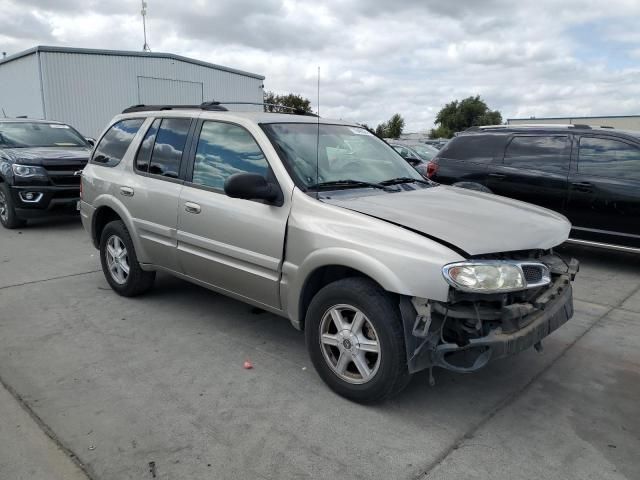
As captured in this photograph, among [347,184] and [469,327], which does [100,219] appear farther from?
[469,327]

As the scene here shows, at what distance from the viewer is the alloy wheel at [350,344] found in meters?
3.14

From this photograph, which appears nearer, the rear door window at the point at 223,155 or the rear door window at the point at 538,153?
the rear door window at the point at 223,155

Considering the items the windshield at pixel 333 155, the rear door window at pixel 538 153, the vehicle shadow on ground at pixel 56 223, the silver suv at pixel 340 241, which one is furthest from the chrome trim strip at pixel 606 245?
the vehicle shadow on ground at pixel 56 223

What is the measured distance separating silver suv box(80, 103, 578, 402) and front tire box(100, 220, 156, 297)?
0.02 m

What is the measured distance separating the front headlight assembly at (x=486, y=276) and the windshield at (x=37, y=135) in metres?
8.76

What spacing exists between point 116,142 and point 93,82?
584 inches

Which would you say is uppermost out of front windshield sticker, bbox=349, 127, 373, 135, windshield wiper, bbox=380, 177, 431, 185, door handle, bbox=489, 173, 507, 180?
front windshield sticker, bbox=349, 127, 373, 135

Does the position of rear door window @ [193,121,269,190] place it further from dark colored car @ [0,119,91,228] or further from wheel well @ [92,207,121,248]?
dark colored car @ [0,119,91,228]

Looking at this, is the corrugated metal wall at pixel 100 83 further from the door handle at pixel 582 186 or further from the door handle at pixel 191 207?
the door handle at pixel 582 186

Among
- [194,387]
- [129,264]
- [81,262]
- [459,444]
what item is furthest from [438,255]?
[81,262]

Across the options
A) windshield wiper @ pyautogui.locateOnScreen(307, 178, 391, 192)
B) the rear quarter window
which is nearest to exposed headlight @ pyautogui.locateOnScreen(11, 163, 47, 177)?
the rear quarter window

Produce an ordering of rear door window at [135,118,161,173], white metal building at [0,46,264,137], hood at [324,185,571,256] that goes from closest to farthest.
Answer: hood at [324,185,571,256], rear door window at [135,118,161,173], white metal building at [0,46,264,137]

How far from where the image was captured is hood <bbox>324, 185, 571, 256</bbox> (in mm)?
3025

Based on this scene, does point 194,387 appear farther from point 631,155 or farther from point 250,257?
point 631,155
